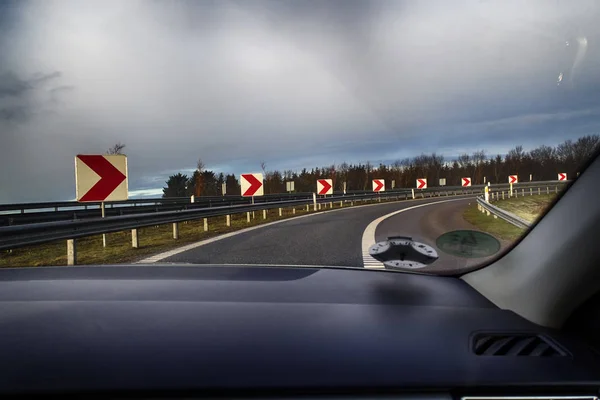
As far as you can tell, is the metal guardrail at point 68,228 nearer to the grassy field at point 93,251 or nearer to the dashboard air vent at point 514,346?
the grassy field at point 93,251

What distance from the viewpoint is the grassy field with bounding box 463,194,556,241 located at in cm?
219

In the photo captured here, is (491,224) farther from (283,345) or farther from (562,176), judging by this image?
(283,345)

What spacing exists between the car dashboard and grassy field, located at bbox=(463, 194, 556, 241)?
518mm

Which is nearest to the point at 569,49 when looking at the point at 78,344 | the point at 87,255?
the point at 78,344

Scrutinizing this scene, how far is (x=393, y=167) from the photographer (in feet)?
15.1

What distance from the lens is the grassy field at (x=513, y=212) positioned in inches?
86.0

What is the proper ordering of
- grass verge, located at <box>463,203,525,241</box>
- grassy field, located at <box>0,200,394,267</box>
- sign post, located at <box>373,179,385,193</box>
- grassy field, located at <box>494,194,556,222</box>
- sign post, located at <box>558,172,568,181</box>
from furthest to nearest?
sign post, located at <box>373,179,385,193</box>
grassy field, located at <box>0,200,394,267</box>
grass verge, located at <box>463,203,525,241</box>
grassy field, located at <box>494,194,556,222</box>
sign post, located at <box>558,172,568,181</box>

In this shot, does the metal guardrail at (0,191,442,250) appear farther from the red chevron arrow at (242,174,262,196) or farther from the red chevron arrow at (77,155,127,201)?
the red chevron arrow at (242,174,262,196)

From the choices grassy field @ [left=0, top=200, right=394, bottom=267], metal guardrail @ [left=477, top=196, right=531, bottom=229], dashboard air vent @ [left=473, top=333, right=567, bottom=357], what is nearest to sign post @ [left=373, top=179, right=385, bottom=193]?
metal guardrail @ [left=477, top=196, right=531, bottom=229]

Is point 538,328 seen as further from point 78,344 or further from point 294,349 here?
point 78,344

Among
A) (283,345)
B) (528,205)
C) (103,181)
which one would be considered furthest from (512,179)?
(103,181)

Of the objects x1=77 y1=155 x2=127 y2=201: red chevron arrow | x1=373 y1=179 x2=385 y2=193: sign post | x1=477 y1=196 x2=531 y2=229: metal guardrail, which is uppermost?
x1=77 y1=155 x2=127 y2=201: red chevron arrow

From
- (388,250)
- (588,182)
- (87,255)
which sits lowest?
(87,255)

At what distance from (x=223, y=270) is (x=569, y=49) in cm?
258
